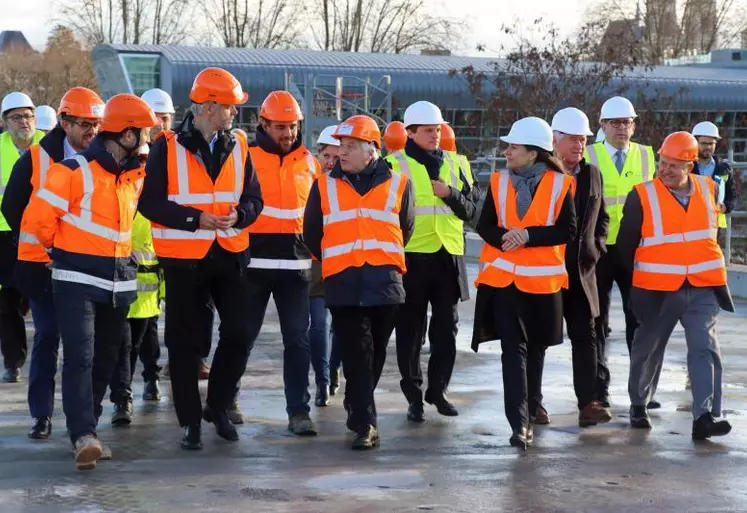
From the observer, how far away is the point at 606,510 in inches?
263

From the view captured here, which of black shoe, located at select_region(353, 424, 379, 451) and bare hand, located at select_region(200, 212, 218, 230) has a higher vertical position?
bare hand, located at select_region(200, 212, 218, 230)

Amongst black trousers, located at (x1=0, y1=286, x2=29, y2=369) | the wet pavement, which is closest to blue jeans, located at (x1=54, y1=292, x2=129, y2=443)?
the wet pavement

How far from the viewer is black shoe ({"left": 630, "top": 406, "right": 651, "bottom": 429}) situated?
8.83 m

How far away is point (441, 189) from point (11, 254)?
131 inches

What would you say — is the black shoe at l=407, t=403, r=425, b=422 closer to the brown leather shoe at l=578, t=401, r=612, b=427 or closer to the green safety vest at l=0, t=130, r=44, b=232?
the brown leather shoe at l=578, t=401, r=612, b=427

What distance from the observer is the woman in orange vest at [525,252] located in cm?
830

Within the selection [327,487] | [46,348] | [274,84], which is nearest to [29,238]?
[46,348]

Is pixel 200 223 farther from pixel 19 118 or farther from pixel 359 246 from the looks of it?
pixel 19 118

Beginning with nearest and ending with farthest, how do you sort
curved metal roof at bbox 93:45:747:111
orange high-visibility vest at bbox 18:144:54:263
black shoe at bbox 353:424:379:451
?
black shoe at bbox 353:424:379:451 < orange high-visibility vest at bbox 18:144:54:263 < curved metal roof at bbox 93:45:747:111

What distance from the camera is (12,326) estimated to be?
35.1ft

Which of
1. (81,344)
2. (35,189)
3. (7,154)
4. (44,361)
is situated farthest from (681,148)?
(7,154)

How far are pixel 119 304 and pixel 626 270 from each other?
3560 mm

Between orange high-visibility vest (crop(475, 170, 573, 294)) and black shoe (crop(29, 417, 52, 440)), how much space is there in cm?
259

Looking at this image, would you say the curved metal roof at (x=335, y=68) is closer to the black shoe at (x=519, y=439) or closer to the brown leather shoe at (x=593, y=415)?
the brown leather shoe at (x=593, y=415)
